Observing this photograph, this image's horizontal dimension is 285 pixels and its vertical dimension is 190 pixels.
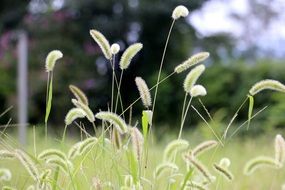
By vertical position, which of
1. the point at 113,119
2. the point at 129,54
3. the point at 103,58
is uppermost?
the point at 103,58

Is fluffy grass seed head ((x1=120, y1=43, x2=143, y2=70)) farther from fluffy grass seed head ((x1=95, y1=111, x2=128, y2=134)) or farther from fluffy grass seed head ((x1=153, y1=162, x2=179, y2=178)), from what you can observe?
fluffy grass seed head ((x1=153, y1=162, x2=179, y2=178))

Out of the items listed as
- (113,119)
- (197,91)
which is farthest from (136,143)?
(197,91)

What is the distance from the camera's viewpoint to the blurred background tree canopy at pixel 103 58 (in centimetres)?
1014

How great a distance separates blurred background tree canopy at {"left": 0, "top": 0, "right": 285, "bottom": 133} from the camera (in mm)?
10141

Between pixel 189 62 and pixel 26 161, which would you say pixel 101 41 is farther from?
pixel 26 161

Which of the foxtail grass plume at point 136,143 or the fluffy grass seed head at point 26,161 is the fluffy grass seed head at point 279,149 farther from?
the fluffy grass seed head at point 26,161

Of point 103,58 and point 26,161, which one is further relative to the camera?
point 103,58

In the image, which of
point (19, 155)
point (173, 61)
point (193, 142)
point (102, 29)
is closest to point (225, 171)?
point (19, 155)

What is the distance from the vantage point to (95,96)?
1070 cm

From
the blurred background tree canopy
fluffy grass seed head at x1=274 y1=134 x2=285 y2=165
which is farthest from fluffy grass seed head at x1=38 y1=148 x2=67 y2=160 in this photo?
the blurred background tree canopy

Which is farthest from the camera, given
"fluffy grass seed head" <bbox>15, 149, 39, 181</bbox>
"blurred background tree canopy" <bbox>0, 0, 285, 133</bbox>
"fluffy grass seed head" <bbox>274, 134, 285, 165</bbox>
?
"blurred background tree canopy" <bbox>0, 0, 285, 133</bbox>

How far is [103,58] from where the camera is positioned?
10.6m

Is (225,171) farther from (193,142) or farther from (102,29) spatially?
(102,29)

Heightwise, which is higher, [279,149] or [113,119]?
[113,119]
